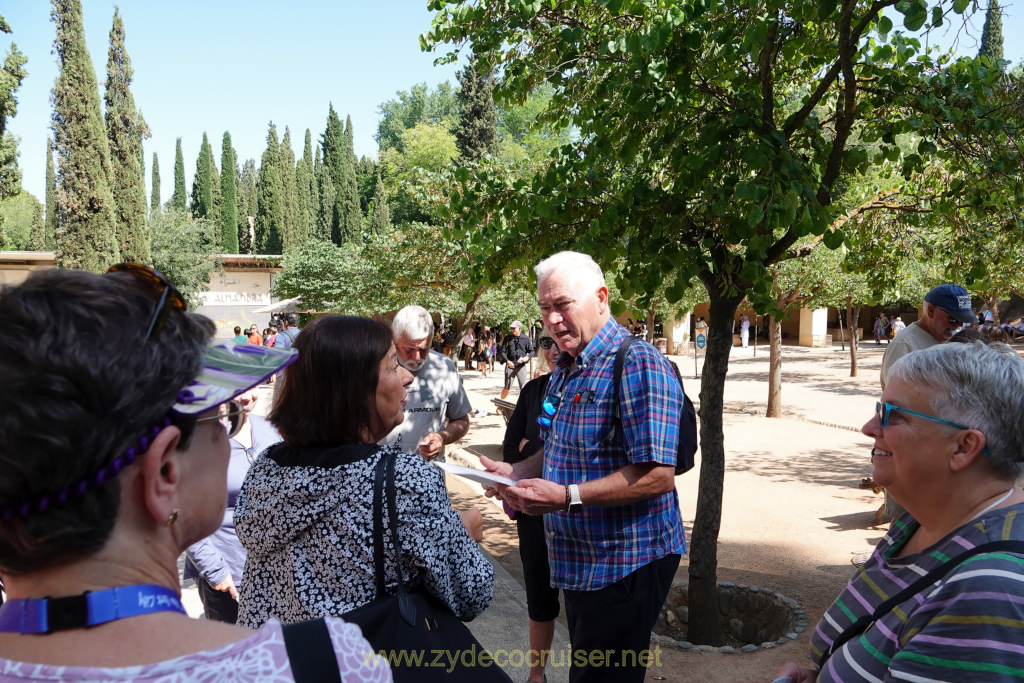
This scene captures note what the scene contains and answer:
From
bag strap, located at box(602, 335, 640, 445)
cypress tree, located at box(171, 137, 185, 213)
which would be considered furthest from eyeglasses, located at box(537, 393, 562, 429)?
cypress tree, located at box(171, 137, 185, 213)

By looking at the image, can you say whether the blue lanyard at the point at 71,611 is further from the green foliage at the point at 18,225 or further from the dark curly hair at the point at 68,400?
the green foliage at the point at 18,225

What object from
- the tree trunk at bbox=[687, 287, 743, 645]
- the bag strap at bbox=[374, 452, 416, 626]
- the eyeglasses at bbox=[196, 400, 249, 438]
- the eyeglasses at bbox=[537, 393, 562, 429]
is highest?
the eyeglasses at bbox=[196, 400, 249, 438]

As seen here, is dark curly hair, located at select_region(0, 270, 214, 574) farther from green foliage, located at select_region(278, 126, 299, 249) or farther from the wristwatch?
green foliage, located at select_region(278, 126, 299, 249)

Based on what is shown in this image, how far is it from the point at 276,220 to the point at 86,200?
31.9 meters

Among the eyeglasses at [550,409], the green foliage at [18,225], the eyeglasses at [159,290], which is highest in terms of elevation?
the green foliage at [18,225]

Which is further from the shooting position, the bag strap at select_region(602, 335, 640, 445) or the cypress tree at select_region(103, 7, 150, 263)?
the cypress tree at select_region(103, 7, 150, 263)

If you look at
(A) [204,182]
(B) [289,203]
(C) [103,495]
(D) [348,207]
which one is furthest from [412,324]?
(A) [204,182]

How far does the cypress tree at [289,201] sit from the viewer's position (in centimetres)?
5831

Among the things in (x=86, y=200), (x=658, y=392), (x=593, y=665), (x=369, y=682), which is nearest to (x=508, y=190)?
(x=658, y=392)

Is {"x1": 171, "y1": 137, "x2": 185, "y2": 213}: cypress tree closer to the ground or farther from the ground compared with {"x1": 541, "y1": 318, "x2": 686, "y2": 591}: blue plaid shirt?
farther from the ground

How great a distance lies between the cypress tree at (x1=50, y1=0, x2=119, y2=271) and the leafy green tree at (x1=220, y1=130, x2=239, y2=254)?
110ft

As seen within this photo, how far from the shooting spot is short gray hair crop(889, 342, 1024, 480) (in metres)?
1.80

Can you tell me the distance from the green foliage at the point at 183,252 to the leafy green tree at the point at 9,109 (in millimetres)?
17508

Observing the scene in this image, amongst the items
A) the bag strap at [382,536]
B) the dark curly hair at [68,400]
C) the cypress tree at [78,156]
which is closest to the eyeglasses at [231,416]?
the dark curly hair at [68,400]
